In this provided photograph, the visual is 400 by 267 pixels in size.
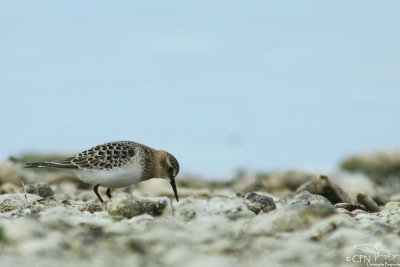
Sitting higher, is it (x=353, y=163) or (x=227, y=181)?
(x=227, y=181)

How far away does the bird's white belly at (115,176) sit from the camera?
34.4ft

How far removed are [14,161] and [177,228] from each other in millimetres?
11909

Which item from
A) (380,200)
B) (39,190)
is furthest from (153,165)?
(380,200)

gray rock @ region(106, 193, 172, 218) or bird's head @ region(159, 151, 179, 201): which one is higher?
gray rock @ region(106, 193, 172, 218)

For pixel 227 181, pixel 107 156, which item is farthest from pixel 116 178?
pixel 227 181

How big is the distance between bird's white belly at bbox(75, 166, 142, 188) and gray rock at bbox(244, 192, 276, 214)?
2.10 meters

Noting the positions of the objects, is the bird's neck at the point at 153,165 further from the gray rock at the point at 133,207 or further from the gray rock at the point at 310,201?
the gray rock at the point at 310,201

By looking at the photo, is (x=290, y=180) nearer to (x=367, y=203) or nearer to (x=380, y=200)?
(x=380, y=200)

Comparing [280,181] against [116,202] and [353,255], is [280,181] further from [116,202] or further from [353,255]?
[353,255]

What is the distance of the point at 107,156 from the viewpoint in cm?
1066

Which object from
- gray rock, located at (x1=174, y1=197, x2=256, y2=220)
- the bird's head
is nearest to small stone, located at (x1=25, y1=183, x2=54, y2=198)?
the bird's head

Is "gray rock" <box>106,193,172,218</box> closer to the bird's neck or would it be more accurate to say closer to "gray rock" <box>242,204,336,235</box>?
"gray rock" <box>242,204,336,235</box>

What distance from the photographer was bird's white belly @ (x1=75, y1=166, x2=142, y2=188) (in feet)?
34.4

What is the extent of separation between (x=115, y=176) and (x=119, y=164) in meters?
0.21
